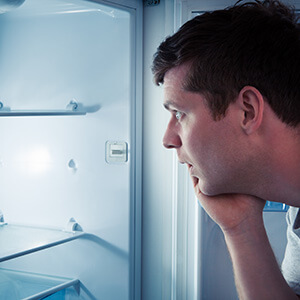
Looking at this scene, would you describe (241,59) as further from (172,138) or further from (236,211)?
(236,211)

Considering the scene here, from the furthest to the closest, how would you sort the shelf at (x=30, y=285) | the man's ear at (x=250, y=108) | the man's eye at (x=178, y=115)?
the shelf at (x=30, y=285)
the man's eye at (x=178, y=115)
the man's ear at (x=250, y=108)

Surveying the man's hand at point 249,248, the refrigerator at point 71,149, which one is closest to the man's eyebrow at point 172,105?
the man's hand at point 249,248

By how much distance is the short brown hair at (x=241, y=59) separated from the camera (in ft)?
2.79

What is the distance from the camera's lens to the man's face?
2.87ft

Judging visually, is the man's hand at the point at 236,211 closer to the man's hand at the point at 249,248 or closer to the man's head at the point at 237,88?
the man's hand at the point at 249,248

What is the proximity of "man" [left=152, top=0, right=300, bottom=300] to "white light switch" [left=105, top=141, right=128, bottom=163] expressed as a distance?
424 millimetres

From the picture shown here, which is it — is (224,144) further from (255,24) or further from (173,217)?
(173,217)

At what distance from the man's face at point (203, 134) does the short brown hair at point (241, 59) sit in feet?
0.07

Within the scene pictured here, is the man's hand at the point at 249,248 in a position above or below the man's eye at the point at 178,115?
below

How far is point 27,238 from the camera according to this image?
1.42m

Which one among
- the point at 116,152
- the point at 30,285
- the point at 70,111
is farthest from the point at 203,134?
the point at 30,285

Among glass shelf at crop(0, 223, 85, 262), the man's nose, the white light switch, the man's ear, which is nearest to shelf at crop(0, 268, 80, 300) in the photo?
glass shelf at crop(0, 223, 85, 262)

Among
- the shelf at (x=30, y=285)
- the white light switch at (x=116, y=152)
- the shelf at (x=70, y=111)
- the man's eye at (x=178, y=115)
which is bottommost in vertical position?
the shelf at (x=30, y=285)

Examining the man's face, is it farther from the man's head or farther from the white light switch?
the white light switch
